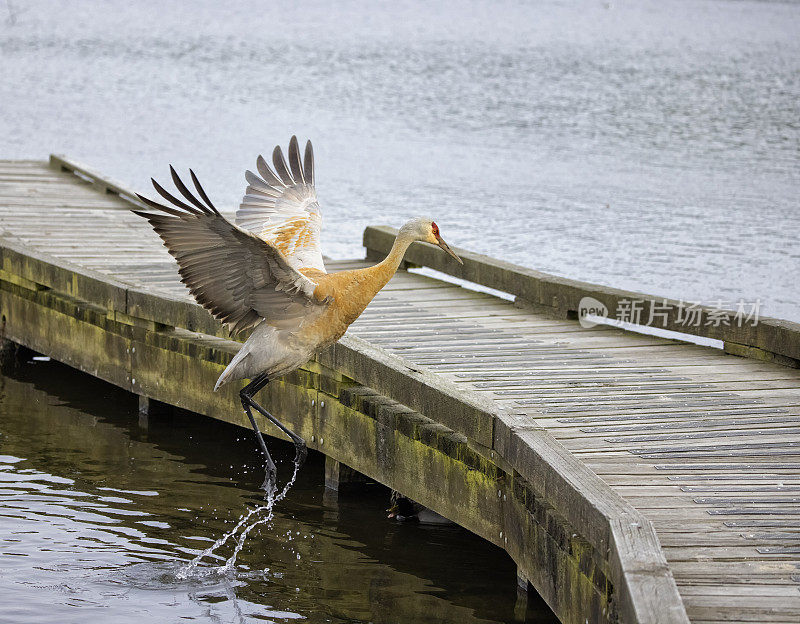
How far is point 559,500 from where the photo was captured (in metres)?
5.93

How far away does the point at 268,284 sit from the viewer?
7223mm

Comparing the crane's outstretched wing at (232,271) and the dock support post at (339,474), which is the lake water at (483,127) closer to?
the dock support post at (339,474)

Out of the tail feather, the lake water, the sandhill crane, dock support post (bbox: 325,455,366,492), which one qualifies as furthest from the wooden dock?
the lake water

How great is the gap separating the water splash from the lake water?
7.08 meters

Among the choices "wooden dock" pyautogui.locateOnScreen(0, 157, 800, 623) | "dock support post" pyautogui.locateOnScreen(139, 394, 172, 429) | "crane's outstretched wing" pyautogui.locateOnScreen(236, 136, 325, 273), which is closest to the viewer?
"wooden dock" pyautogui.locateOnScreen(0, 157, 800, 623)

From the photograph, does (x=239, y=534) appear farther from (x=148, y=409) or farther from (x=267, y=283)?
(x=148, y=409)

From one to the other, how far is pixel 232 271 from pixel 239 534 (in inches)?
86.0

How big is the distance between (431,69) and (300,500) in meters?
32.7

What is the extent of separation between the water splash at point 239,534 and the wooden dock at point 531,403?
0.51 m

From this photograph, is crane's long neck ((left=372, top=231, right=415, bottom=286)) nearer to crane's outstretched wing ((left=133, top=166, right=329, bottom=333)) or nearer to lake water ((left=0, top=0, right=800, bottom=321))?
crane's outstretched wing ((left=133, top=166, right=329, bottom=333))

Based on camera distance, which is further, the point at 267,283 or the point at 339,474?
the point at 339,474

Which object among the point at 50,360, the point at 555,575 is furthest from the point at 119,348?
the point at 555,575

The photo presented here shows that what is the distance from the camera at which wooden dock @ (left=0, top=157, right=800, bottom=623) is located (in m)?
5.42

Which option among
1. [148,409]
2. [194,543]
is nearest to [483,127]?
[148,409]
